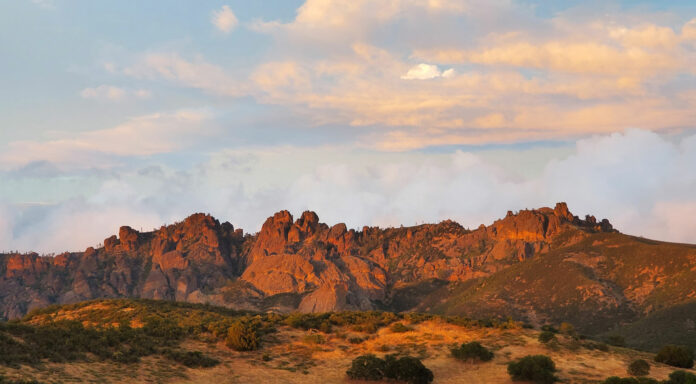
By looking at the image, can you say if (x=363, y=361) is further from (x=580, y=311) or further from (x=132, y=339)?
(x=580, y=311)

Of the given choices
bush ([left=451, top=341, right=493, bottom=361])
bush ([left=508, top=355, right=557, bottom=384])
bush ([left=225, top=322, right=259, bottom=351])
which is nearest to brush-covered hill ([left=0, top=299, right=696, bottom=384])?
bush ([left=225, top=322, right=259, bottom=351])

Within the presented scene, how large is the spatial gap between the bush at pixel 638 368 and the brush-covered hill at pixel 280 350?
0.74 m

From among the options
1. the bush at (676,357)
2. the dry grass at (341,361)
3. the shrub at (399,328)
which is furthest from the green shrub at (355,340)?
the bush at (676,357)

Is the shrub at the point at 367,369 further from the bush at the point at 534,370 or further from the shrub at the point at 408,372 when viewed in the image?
the bush at the point at 534,370

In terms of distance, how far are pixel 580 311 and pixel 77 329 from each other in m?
170

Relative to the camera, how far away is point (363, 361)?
50281mm

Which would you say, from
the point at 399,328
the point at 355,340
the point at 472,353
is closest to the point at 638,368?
the point at 472,353

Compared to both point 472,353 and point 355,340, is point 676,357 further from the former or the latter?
point 355,340

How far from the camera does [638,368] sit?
51844 millimetres

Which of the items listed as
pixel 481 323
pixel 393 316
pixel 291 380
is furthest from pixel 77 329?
pixel 481 323

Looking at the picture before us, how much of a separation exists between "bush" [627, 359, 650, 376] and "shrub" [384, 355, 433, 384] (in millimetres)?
17111

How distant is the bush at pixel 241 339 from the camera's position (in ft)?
193

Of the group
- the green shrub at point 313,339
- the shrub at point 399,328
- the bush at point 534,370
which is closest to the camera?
the bush at point 534,370

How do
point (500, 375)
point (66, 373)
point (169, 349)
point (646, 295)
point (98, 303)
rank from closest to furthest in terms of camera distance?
point (66, 373), point (500, 375), point (169, 349), point (98, 303), point (646, 295)
